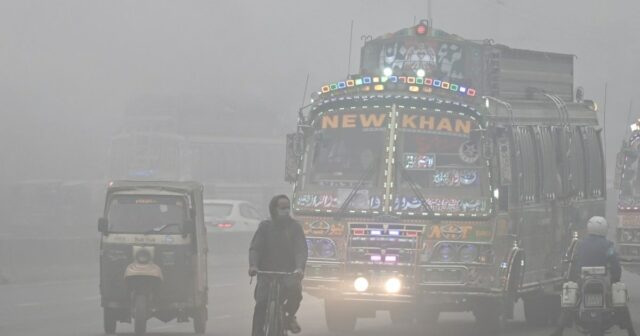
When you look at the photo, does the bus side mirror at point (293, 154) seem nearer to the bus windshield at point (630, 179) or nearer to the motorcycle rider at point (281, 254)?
the motorcycle rider at point (281, 254)

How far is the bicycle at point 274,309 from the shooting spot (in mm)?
13406

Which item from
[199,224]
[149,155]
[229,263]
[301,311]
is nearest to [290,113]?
[149,155]

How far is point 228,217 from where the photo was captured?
37625mm

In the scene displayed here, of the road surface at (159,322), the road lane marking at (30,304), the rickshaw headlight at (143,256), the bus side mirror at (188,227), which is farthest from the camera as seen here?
the road lane marking at (30,304)

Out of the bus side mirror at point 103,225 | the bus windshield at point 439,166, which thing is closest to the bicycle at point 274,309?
the bus windshield at point 439,166

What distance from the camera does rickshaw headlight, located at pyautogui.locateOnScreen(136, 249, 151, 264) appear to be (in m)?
18.5

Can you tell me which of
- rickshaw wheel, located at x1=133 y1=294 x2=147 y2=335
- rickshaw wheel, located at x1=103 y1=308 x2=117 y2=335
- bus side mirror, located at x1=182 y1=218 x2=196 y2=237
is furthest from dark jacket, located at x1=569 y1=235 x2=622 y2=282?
rickshaw wheel, located at x1=103 y1=308 x2=117 y2=335

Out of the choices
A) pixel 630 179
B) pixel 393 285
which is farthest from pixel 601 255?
pixel 630 179

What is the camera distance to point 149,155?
55.6m

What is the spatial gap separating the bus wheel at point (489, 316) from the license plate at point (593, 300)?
165cm

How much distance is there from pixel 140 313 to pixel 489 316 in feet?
13.7

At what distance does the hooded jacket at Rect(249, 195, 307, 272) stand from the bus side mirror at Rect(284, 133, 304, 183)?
3559 mm

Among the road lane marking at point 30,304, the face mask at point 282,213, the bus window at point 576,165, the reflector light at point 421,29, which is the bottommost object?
the road lane marking at point 30,304

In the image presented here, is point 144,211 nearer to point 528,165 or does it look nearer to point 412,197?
point 412,197
